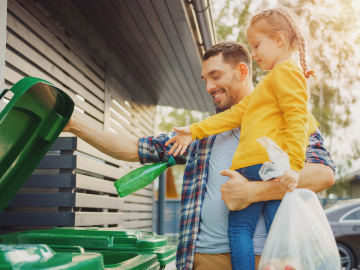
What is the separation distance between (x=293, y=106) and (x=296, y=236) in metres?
0.54

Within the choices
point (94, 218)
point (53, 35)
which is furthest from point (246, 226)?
point (53, 35)

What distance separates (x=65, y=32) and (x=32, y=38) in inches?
31.7

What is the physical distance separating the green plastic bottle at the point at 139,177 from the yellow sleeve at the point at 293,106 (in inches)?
29.6

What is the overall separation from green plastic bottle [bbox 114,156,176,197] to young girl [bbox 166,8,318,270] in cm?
21

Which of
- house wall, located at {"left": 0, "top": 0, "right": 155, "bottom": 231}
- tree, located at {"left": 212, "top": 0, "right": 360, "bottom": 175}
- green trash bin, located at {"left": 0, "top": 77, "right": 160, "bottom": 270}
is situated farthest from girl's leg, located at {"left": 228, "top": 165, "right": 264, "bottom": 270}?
tree, located at {"left": 212, "top": 0, "right": 360, "bottom": 175}

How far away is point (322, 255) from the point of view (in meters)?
1.80

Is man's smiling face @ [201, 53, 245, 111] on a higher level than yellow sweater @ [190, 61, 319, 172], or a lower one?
higher

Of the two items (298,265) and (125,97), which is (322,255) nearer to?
(298,265)

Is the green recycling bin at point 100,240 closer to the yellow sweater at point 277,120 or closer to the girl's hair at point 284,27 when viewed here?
the yellow sweater at point 277,120

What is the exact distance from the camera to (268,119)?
211cm

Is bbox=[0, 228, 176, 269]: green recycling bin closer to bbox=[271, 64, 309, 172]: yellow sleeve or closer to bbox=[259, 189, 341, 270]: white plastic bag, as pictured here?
bbox=[259, 189, 341, 270]: white plastic bag

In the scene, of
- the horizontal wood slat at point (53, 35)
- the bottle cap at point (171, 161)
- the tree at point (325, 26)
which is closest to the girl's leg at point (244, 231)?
the bottle cap at point (171, 161)

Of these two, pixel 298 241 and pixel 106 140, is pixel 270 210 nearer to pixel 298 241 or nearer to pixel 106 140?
pixel 298 241

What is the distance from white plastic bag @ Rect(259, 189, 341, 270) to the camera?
1785 millimetres
